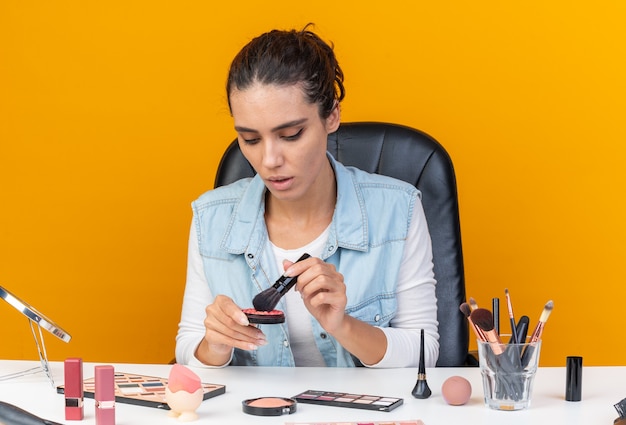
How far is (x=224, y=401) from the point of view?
1.46 meters

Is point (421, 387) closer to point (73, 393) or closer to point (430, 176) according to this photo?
point (73, 393)

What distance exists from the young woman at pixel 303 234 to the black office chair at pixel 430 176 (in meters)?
0.09

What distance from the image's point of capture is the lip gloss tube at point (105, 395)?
1289 millimetres

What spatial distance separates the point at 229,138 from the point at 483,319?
154 cm

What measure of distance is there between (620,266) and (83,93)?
67.7 inches

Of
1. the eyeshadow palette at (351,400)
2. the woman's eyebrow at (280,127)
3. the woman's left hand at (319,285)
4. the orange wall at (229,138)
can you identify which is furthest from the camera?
the orange wall at (229,138)

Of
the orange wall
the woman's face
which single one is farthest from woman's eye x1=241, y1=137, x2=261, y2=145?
the orange wall

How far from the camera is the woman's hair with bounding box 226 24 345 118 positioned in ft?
6.10

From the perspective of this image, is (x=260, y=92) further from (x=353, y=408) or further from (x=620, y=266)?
(x=620, y=266)

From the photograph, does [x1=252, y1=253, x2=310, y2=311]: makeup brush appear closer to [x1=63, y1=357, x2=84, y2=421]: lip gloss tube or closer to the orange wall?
[x1=63, y1=357, x2=84, y2=421]: lip gloss tube

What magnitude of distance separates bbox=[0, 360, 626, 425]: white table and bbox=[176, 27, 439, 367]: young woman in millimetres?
115

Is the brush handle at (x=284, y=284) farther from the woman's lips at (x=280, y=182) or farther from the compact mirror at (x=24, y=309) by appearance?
the compact mirror at (x=24, y=309)

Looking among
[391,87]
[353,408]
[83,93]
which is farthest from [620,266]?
[83,93]

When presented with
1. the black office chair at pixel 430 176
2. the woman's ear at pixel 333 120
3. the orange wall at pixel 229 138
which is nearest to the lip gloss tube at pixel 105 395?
the woman's ear at pixel 333 120
